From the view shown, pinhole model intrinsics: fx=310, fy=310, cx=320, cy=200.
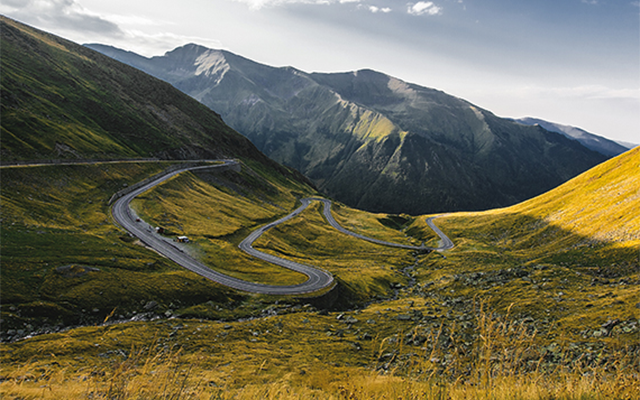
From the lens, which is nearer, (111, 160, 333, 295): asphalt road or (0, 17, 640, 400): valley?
(0, 17, 640, 400): valley

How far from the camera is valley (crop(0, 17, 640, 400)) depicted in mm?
8094

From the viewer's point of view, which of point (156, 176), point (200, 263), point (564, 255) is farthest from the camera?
point (156, 176)

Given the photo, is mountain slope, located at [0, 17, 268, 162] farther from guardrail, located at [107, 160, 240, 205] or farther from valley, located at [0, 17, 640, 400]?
guardrail, located at [107, 160, 240, 205]

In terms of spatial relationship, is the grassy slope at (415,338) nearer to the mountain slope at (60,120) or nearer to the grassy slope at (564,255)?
the grassy slope at (564,255)

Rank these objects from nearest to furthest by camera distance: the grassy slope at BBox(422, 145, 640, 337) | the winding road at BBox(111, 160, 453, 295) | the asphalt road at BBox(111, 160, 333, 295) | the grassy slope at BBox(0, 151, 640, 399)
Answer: the grassy slope at BBox(0, 151, 640, 399) → the grassy slope at BBox(422, 145, 640, 337) → the asphalt road at BBox(111, 160, 333, 295) → the winding road at BBox(111, 160, 453, 295)

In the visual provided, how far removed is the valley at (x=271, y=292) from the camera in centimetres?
809

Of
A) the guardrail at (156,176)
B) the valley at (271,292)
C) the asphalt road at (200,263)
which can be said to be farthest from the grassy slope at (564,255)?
the guardrail at (156,176)

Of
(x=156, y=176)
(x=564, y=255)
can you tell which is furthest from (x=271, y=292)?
(x=156, y=176)

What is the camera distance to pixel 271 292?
60.5 meters

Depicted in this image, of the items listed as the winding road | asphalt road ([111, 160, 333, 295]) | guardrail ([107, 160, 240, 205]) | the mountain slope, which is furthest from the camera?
the mountain slope

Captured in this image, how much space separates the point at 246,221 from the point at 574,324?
3892 inches

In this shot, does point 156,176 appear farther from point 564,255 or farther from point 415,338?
point 564,255

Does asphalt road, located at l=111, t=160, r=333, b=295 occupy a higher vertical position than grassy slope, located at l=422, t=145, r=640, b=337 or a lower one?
lower

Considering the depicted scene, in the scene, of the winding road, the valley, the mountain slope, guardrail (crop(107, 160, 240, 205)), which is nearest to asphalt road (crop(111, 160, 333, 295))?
the winding road
